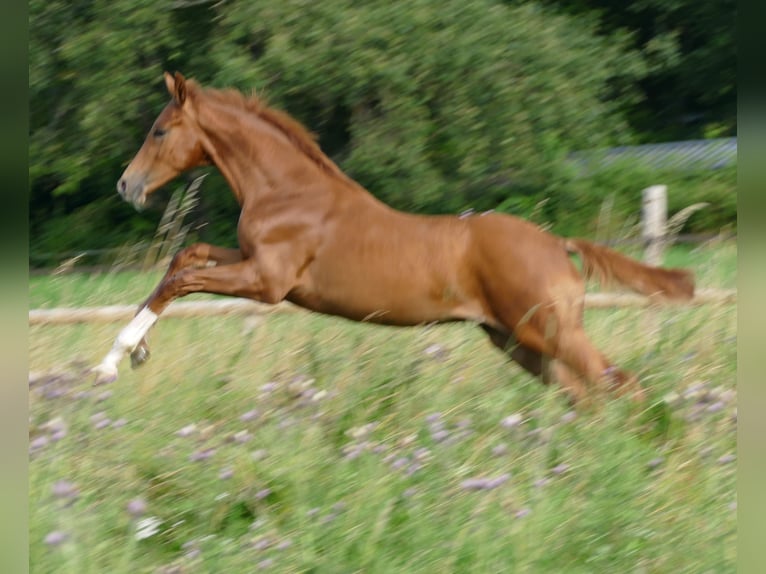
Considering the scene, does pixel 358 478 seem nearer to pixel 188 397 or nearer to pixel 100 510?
pixel 100 510

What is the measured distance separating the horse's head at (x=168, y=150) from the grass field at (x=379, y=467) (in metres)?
0.97

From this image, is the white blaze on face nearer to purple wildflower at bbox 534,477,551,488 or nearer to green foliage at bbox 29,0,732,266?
purple wildflower at bbox 534,477,551,488

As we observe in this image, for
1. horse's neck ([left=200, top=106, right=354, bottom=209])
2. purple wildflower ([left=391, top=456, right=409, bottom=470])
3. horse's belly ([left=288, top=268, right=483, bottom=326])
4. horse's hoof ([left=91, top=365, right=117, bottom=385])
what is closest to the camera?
purple wildflower ([left=391, top=456, right=409, bottom=470])

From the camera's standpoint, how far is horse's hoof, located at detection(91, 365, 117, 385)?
4104mm

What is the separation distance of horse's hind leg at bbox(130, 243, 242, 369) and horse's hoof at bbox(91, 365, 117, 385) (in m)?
0.22

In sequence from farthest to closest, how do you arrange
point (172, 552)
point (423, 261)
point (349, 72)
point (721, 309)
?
1. point (349, 72)
2. point (721, 309)
3. point (423, 261)
4. point (172, 552)

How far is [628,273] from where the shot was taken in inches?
186

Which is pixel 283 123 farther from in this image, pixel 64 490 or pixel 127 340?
pixel 64 490

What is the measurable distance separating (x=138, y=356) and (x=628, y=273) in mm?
2290

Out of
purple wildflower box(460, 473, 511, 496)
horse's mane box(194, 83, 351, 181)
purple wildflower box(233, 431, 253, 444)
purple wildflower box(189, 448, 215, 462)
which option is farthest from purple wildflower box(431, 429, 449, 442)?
horse's mane box(194, 83, 351, 181)

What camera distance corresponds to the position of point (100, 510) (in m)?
3.00

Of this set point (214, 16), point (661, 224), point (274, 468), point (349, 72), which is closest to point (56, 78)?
point (214, 16)

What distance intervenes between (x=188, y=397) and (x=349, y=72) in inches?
378

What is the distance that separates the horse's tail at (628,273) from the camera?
15.2 feet
